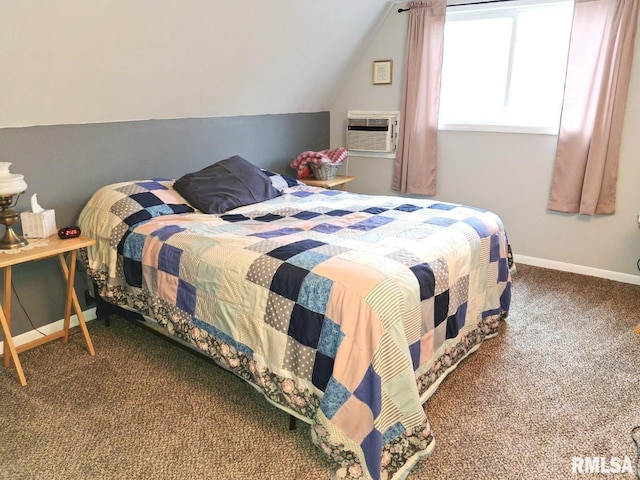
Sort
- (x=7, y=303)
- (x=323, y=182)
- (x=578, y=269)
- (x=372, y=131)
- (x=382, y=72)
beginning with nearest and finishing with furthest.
Result: (x=7, y=303), (x=578, y=269), (x=323, y=182), (x=382, y=72), (x=372, y=131)

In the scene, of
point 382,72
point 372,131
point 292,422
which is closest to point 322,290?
point 292,422

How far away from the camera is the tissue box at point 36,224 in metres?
2.36

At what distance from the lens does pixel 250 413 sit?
6.76ft

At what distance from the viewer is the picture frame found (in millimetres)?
4191

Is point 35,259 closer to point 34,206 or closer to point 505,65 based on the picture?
point 34,206

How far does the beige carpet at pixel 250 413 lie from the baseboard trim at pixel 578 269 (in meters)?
0.87

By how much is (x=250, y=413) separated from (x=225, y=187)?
143 centimetres

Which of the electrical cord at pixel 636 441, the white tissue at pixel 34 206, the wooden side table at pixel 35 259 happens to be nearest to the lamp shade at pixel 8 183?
the white tissue at pixel 34 206

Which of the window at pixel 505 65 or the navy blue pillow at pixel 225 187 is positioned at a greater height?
the window at pixel 505 65

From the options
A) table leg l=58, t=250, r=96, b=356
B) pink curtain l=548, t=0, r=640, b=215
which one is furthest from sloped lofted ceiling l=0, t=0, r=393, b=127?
pink curtain l=548, t=0, r=640, b=215

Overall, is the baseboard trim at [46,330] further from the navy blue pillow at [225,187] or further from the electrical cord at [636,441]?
the electrical cord at [636,441]

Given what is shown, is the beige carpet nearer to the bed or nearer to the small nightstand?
the bed

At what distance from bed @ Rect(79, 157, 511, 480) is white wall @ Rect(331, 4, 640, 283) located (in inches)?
50.0

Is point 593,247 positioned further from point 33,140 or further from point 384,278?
point 33,140
